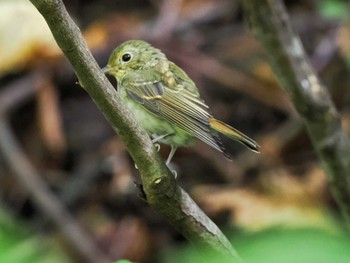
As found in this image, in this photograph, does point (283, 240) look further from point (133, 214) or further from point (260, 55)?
point (260, 55)

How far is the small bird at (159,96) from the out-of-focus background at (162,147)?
5.89ft

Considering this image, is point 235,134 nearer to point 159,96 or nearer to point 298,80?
point 159,96

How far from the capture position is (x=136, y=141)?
220 centimetres

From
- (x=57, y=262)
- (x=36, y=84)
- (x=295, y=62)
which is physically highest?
(x=36, y=84)

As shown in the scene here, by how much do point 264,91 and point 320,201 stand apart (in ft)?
3.51

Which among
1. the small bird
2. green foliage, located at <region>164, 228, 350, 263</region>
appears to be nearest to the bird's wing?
the small bird

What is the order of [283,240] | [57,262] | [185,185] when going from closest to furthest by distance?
[283,240] < [57,262] < [185,185]

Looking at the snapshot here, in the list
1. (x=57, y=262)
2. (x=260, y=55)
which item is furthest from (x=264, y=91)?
(x=57, y=262)

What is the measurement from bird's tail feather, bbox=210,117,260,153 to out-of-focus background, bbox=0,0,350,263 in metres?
1.80

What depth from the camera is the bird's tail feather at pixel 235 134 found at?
2.97 m

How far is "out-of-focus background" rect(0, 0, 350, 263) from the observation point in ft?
17.3

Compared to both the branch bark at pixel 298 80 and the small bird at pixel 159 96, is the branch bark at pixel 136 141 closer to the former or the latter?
the small bird at pixel 159 96

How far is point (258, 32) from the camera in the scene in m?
3.66

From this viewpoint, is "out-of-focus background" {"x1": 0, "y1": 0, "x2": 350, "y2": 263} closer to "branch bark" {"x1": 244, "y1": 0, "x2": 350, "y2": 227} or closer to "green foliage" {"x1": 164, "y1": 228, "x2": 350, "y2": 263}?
"branch bark" {"x1": 244, "y1": 0, "x2": 350, "y2": 227}
